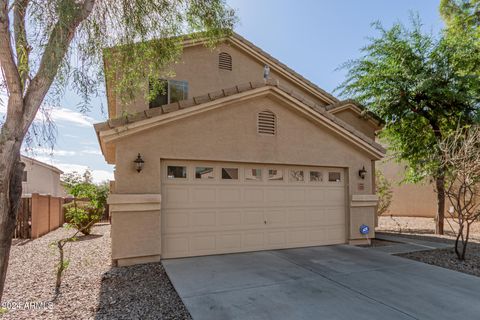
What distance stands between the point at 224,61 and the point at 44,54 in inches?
341

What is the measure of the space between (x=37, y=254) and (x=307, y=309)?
852 cm

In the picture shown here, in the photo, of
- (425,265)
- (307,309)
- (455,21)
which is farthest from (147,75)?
(455,21)

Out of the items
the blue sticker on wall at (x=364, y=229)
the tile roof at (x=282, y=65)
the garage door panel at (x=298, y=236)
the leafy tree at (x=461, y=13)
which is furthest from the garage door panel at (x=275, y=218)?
the leafy tree at (x=461, y=13)

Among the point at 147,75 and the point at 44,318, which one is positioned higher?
the point at 147,75

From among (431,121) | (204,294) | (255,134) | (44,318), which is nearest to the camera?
(44,318)

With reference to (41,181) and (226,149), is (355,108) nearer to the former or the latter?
(226,149)

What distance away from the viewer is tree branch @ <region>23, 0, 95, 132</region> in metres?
4.11

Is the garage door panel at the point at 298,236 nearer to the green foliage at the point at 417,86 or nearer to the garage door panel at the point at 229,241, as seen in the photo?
the garage door panel at the point at 229,241

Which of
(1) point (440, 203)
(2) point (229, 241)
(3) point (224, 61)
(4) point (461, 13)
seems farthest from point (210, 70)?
(4) point (461, 13)

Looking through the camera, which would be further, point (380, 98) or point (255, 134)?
point (380, 98)

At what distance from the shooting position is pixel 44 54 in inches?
164

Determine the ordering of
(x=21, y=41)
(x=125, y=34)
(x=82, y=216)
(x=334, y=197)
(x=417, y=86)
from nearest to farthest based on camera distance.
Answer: (x=21, y=41) < (x=125, y=34) < (x=334, y=197) < (x=417, y=86) < (x=82, y=216)

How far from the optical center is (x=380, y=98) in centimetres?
1214

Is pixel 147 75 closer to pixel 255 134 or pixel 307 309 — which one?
pixel 255 134
